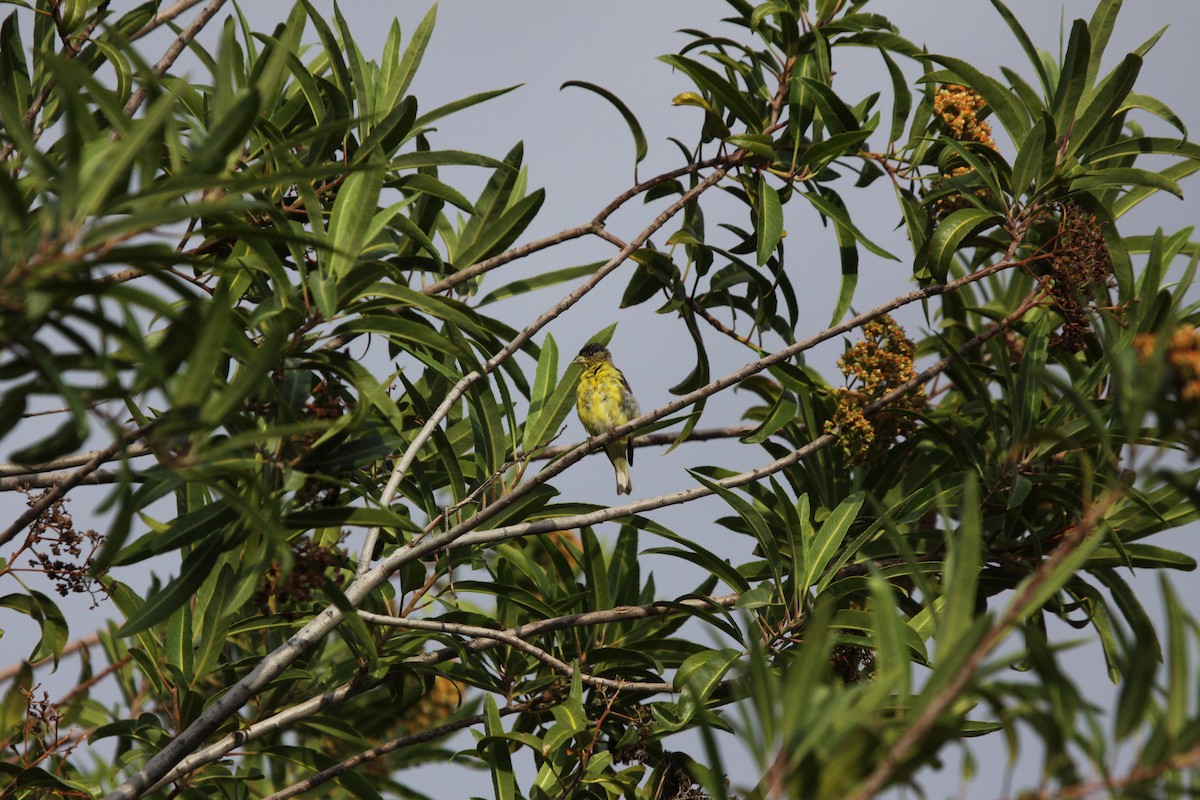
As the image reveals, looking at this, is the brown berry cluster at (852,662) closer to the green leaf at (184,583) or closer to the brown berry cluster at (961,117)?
the brown berry cluster at (961,117)

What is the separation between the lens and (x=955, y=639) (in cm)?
184

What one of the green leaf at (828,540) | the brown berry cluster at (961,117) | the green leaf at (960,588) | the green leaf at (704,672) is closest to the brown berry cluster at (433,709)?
the green leaf at (704,672)

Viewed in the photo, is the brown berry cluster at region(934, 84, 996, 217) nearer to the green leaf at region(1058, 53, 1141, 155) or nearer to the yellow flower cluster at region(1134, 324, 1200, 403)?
the green leaf at region(1058, 53, 1141, 155)

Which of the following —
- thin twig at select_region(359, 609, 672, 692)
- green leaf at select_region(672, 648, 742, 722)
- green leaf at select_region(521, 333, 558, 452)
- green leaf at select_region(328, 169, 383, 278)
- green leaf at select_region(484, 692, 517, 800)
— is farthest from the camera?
green leaf at select_region(521, 333, 558, 452)

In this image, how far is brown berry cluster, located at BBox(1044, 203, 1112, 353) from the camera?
402cm

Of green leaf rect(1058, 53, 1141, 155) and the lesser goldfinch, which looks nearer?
green leaf rect(1058, 53, 1141, 155)

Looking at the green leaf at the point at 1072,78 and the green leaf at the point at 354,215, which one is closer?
the green leaf at the point at 354,215

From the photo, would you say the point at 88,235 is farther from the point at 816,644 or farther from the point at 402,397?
the point at 402,397

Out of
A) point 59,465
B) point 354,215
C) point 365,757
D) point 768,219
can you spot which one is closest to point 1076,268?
point 768,219

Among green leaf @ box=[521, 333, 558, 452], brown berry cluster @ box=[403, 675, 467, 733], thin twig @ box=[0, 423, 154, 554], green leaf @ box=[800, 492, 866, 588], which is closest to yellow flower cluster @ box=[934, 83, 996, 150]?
green leaf @ box=[800, 492, 866, 588]

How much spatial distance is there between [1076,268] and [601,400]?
3993 mm

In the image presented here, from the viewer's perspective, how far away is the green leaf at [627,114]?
4.46 metres

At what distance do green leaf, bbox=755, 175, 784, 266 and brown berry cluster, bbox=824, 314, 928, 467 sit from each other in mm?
584

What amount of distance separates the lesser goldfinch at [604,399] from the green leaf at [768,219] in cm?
329
